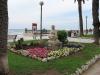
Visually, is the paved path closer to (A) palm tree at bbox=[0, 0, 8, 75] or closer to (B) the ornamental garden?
(B) the ornamental garden

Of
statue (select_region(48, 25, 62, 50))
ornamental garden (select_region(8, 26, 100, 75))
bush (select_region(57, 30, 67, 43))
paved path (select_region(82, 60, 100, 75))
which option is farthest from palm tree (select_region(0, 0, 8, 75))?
bush (select_region(57, 30, 67, 43))

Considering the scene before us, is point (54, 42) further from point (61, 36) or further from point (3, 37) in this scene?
point (3, 37)

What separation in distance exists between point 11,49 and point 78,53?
434 centimetres

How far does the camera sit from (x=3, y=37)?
9.66 meters

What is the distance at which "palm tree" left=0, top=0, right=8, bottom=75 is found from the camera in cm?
941

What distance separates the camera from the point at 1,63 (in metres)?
9.34

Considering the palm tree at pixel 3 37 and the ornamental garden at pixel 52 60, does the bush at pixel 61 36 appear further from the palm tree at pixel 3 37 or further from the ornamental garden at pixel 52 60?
the palm tree at pixel 3 37

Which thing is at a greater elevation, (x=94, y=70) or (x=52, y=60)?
(x=52, y=60)

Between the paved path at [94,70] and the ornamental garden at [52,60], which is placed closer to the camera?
the ornamental garden at [52,60]

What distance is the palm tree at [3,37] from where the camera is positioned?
941 cm

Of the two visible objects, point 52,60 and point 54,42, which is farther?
point 54,42

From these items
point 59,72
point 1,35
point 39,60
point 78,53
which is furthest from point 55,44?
point 1,35

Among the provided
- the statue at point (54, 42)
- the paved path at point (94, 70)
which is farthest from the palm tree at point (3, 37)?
the statue at point (54, 42)

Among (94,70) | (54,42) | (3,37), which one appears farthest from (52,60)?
(3,37)
